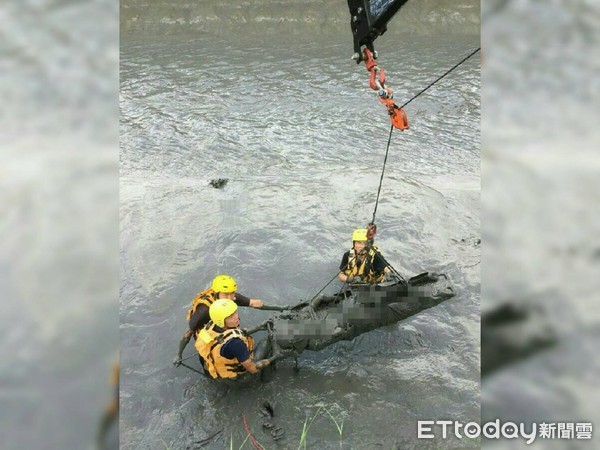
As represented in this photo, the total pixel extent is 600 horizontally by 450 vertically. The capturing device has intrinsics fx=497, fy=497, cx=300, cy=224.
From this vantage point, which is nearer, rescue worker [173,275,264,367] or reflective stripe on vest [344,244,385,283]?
rescue worker [173,275,264,367]

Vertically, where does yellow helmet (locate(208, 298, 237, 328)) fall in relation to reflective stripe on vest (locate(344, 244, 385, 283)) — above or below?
above

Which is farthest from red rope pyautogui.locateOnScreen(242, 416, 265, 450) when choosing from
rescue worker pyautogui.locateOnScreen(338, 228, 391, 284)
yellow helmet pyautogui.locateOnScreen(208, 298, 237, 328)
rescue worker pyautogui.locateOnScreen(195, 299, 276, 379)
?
A: rescue worker pyautogui.locateOnScreen(338, 228, 391, 284)

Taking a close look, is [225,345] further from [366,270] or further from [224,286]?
[366,270]

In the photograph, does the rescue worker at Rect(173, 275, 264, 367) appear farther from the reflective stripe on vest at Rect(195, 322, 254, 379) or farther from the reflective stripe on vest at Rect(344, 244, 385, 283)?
the reflective stripe on vest at Rect(344, 244, 385, 283)

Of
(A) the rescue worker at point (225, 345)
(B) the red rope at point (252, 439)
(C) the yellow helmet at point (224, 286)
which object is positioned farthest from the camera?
(C) the yellow helmet at point (224, 286)

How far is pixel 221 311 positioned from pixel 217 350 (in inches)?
13.8

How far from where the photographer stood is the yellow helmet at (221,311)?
4320 millimetres

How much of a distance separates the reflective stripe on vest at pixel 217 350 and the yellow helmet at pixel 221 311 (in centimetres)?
9

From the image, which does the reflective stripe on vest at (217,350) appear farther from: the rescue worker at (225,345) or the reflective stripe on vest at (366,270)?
the reflective stripe on vest at (366,270)

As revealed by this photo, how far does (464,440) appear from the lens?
3.83 m

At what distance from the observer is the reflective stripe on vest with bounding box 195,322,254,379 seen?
4.29 metres

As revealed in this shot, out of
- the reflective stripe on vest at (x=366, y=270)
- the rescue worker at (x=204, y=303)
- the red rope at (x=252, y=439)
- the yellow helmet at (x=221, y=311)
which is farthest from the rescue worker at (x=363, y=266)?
the red rope at (x=252, y=439)

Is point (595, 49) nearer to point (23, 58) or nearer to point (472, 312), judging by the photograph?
point (23, 58)

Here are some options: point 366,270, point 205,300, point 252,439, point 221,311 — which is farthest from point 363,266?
point 252,439
